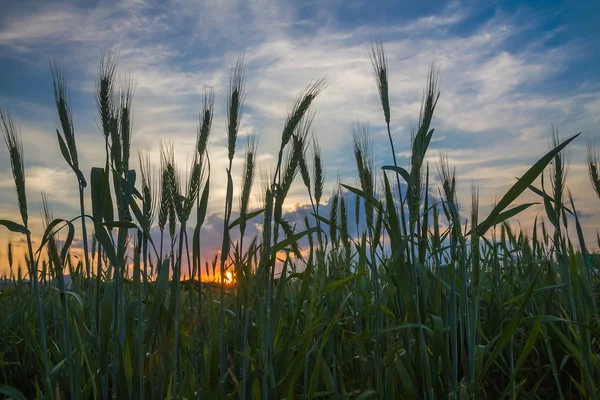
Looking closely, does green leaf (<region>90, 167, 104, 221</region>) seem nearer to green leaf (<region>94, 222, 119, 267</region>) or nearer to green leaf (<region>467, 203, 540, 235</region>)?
green leaf (<region>94, 222, 119, 267</region>)

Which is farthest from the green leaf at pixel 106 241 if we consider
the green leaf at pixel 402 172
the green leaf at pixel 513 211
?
the green leaf at pixel 513 211

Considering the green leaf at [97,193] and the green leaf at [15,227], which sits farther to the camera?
the green leaf at [15,227]

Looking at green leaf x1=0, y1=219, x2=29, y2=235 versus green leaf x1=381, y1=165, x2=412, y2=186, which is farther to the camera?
green leaf x1=0, y1=219, x2=29, y2=235

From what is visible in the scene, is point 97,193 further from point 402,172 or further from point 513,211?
point 513,211

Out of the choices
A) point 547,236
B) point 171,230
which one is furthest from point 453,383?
point 547,236

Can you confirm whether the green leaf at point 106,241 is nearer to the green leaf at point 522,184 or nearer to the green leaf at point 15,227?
the green leaf at point 15,227

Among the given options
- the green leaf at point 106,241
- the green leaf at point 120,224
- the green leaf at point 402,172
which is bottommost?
the green leaf at point 106,241

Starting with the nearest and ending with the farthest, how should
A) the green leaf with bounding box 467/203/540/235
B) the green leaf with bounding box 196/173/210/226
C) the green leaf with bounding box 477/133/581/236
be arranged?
the green leaf with bounding box 477/133/581/236
the green leaf with bounding box 196/173/210/226
the green leaf with bounding box 467/203/540/235

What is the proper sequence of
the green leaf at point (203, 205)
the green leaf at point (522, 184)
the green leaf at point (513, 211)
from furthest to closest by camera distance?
the green leaf at point (513, 211)
the green leaf at point (203, 205)
the green leaf at point (522, 184)

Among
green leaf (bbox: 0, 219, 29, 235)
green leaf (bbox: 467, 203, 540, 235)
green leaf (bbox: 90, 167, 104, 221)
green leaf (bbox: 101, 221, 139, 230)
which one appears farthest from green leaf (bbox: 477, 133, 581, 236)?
green leaf (bbox: 0, 219, 29, 235)

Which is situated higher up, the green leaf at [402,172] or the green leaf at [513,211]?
the green leaf at [402,172]

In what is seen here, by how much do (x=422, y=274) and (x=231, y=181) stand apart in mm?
862

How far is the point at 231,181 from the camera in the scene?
7.00ft

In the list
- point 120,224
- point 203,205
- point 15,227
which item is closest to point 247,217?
point 203,205
